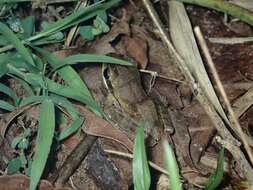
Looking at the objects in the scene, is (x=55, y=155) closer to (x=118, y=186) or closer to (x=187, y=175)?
(x=118, y=186)

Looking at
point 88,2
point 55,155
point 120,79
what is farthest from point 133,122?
point 88,2

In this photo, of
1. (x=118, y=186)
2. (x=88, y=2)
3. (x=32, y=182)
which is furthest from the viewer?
(x=88, y=2)

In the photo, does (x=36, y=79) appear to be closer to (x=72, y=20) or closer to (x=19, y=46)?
(x=19, y=46)

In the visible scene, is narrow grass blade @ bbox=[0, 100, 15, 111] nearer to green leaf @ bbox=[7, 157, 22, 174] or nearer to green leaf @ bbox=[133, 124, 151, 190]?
green leaf @ bbox=[7, 157, 22, 174]

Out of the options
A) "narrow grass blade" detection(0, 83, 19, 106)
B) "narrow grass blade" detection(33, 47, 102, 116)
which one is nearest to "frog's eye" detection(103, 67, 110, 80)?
"narrow grass blade" detection(33, 47, 102, 116)

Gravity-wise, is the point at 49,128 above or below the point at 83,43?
below

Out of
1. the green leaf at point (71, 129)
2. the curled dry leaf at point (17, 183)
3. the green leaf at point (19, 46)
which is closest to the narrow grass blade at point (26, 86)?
the green leaf at point (19, 46)
